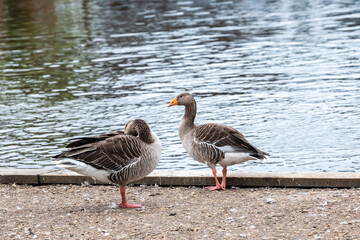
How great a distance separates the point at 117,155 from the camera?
8.77m

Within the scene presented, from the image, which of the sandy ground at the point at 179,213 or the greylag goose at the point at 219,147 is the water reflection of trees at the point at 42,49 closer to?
the greylag goose at the point at 219,147

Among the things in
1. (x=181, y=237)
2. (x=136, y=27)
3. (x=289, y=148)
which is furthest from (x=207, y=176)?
(x=136, y=27)

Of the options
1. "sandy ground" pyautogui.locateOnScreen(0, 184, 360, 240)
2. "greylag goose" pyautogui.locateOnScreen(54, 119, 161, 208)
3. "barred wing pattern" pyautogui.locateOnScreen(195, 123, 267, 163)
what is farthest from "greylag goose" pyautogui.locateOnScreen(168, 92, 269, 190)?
"greylag goose" pyautogui.locateOnScreen(54, 119, 161, 208)

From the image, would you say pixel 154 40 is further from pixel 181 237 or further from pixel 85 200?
pixel 181 237

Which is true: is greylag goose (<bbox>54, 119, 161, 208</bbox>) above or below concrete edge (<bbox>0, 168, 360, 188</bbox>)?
above

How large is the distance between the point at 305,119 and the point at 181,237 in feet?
28.0

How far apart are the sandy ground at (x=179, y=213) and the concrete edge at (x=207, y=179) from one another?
0.41ft

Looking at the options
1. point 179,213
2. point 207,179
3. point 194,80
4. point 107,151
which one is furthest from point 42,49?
point 179,213

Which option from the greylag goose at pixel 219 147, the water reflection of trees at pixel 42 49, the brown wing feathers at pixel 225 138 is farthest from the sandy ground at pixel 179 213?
the water reflection of trees at pixel 42 49

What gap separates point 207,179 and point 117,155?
6.04ft

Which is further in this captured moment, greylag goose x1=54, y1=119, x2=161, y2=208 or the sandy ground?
greylag goose x1=54, y1=119, x2=161, y2=208

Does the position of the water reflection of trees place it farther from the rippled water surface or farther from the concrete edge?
the concrete edge

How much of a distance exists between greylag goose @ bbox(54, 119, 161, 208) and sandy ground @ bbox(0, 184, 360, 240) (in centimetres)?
48

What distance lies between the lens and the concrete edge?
9.43m
